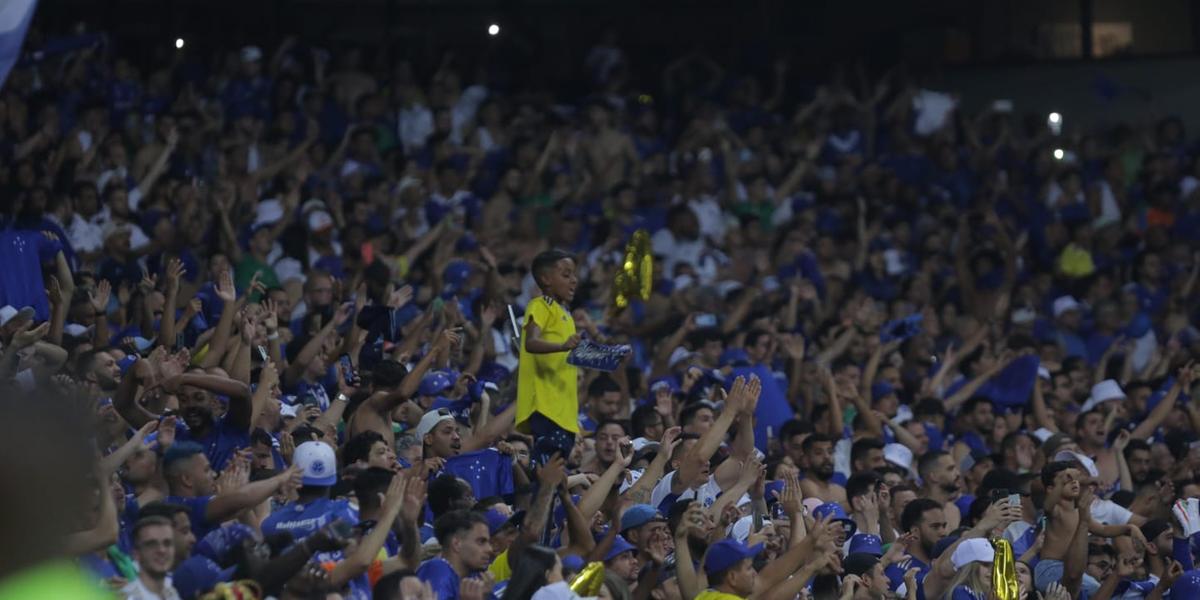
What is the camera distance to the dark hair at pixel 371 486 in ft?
25.8

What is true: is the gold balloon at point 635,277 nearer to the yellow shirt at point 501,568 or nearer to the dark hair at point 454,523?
the yellow shirt at point 501,568

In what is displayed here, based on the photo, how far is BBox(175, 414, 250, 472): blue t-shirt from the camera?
29.2 ft

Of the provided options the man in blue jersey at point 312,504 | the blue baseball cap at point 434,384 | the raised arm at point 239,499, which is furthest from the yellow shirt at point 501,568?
the blue baseball cap at point 434,384

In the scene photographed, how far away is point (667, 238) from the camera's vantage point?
56.2 feet

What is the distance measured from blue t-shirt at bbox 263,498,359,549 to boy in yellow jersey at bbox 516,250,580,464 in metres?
2.46

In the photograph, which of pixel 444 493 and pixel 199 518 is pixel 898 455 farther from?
pixel 199 518

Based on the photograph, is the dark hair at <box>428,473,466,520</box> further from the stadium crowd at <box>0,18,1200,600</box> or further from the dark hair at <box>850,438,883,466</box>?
the dark hair at <box>850,438,883,466</box>

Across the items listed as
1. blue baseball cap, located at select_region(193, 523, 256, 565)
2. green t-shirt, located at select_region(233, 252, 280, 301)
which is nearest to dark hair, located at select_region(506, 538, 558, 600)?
blue baseball cap, located at select_region(193, 523, 256, 565)

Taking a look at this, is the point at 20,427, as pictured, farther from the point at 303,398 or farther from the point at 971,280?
the point at 971,280

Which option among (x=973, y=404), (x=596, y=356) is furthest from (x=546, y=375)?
(x=973, y=404)

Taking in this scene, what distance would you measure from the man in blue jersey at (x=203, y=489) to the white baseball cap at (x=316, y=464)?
13 centimetres

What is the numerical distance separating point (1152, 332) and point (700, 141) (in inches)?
179

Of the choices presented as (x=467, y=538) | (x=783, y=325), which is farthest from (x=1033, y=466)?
(x=467, y=538)

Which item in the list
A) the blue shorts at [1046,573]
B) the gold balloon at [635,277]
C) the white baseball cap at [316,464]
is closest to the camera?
the white baseball cap at [316,464]
